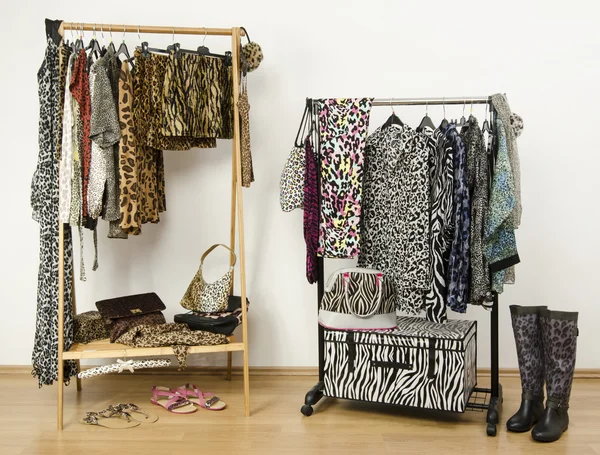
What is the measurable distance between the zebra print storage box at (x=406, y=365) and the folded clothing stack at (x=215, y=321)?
486 millimetres

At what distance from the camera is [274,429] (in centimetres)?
290

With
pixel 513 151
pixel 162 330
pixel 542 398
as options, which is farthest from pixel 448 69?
pixel 162 330

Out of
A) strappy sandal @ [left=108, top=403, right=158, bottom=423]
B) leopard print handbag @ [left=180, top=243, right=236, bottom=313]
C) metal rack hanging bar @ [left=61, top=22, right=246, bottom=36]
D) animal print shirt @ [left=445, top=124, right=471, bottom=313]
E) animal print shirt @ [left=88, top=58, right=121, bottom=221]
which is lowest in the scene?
strappy sandal @ [left=108, top=403, right=158, bottom=423]

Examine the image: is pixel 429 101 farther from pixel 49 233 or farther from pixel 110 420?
pixel 110 420

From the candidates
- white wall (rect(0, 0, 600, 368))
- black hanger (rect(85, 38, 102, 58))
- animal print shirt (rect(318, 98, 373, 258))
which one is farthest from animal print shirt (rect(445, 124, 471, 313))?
black hanger (rect(85, 38, 102, 58))

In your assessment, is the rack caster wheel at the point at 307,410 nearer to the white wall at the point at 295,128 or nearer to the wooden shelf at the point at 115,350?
the wooden shelf at the point at 115,350

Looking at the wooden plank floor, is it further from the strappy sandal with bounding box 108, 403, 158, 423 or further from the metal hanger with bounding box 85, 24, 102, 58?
the metal hanger with bounding box 85, 24, 102, 58

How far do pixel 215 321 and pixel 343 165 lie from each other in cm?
98

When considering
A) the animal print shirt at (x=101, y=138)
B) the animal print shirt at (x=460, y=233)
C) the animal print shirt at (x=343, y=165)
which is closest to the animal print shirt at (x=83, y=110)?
the animal print shirt at (x=101, y=138)

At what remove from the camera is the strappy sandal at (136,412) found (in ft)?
9.94

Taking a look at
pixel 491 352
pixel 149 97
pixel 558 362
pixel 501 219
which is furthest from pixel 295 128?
pixel 558 362

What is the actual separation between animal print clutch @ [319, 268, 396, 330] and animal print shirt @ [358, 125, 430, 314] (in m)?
0.12

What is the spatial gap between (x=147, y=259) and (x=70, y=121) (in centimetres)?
109

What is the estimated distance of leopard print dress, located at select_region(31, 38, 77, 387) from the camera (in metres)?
3.08
